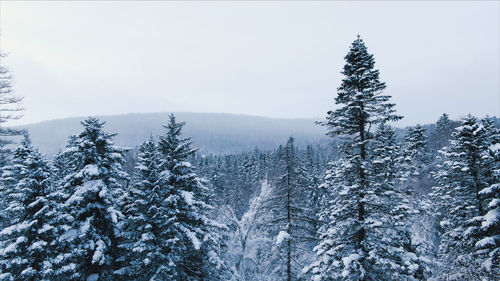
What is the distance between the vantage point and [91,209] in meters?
17.4

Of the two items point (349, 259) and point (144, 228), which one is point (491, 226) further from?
point (144, 228)

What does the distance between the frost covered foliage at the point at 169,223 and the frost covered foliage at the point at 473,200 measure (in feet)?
45.5

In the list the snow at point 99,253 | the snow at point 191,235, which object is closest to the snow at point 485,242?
the snow at point 191,235

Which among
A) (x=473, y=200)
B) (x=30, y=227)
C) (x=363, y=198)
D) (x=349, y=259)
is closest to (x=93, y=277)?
(x=30, y=227)

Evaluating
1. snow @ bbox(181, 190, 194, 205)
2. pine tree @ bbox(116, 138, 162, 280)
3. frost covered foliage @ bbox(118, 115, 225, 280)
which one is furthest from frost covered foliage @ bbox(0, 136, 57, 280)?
snow @ bbox(181, 190, 194, 205)

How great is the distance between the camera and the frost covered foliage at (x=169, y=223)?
16.8 meters

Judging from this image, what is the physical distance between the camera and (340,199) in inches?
671

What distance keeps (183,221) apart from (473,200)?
58.9 ft

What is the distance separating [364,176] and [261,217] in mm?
10032

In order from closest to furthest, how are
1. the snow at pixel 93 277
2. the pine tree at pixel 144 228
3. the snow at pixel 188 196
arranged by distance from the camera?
the snow at pixel 93 277, the pine tree at pixel 144 228, the snow at pixel 188 196

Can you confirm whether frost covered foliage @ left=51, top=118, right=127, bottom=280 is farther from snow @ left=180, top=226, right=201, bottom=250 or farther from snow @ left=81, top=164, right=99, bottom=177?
snow @ left=180, top=226, right=201, bottom=250

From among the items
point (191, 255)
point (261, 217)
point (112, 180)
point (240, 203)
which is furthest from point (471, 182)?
point (240, 203)

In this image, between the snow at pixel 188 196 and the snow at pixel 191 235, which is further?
the snow at pixel 188 196

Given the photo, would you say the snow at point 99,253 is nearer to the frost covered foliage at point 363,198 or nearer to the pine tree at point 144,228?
the pine tree at point 144,228
